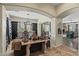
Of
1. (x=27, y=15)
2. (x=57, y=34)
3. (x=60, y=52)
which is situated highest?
(x=27, y=15)

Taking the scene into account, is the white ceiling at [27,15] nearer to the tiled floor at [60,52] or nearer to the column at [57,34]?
the column at [57,34]

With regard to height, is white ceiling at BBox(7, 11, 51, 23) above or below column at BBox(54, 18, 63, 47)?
above

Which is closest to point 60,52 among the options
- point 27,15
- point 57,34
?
point 57,34

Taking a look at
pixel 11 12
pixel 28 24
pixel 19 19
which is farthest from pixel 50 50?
pixel 11 12

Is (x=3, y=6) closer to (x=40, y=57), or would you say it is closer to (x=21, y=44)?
(x=21, y=44)

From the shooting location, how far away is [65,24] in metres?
2.14

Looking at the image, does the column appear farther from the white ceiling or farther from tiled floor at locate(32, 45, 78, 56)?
the white ceiling

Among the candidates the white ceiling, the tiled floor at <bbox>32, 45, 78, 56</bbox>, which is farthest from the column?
the white ceiling

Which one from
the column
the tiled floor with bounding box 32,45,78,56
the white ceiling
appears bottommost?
the tiled floor with bounding box 32,45,78,56

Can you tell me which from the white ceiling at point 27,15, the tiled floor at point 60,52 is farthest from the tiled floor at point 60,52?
the white ceiling at point 27,15

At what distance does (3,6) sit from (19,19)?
1.15 feet

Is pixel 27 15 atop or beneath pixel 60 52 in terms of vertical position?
atop

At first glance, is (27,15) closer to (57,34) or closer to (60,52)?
(57,34)

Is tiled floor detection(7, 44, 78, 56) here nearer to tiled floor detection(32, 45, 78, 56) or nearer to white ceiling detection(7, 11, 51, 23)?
tiled floor detection(32, 45, 78, 56)
